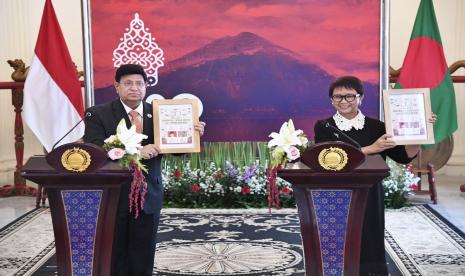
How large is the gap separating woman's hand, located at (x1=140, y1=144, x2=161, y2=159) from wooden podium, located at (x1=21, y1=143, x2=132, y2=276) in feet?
0.73

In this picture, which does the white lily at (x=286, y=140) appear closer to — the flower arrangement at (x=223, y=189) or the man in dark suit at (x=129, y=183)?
the man in dark suit at (x=129, y=183)

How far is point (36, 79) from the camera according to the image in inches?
235

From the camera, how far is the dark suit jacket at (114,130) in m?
3.21

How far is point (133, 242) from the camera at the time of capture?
3.25 m

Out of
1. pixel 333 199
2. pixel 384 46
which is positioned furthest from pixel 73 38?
pixel 333 199

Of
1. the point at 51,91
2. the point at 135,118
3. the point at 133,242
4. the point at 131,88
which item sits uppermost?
the point at 51,91

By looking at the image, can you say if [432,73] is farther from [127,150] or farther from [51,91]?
[127,150]

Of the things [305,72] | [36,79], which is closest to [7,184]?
[36,79]

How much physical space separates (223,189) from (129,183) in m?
2.98

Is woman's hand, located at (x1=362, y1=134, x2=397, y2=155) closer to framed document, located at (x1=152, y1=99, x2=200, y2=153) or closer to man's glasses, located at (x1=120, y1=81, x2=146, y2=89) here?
framed document, located at (x1=152, y1=99, x2=200, y2=153)

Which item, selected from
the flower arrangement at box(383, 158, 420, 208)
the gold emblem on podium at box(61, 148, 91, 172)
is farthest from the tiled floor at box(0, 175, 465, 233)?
the gold emblem on podium at box(61, 148, 91, 172)

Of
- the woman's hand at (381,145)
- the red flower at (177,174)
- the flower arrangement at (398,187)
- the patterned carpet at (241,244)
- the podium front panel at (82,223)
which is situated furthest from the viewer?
the red flower at (177,174)

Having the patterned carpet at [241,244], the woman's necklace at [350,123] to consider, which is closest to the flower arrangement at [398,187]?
the patterned carpet at [241,244]

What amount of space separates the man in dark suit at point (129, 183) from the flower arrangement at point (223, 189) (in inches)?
110
